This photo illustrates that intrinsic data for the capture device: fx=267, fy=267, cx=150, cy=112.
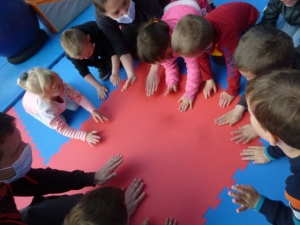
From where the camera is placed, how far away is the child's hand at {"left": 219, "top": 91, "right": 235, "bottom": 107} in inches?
57.3

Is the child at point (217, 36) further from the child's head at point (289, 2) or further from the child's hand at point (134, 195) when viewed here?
the child's hand at point (134, 195)

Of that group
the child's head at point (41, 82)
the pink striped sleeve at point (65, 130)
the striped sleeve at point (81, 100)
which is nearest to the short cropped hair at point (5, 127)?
the child's head at point (41, 82)

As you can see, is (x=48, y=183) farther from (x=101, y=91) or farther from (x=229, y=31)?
(x=229, y=31)

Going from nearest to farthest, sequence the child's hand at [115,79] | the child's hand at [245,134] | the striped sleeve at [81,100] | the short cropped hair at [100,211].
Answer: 1. the short cropped hair at [100,211]
2. the child's hand at [245,134]
3. the striped sleeve at [81,100]
4. the child's hand at [115,79]

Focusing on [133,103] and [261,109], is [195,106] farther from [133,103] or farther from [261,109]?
[261,109]

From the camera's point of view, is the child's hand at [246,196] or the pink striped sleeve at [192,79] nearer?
the child's hand at [246,196]

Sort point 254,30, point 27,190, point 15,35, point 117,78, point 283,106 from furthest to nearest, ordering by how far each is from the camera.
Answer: point 15,35 → point 117,78 → point 27,190 → point 254,30 → point 283,106

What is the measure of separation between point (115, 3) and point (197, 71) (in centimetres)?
58

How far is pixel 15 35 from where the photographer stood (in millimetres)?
2355

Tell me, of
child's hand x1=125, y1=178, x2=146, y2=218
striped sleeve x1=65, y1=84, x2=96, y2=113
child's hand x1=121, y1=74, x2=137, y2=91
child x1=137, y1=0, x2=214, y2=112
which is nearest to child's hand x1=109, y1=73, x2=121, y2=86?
child's hand x1=121, y1=74, x2=137, y2=91

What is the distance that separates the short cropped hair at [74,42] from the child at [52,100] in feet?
0.60

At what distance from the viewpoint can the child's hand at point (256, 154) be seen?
1224mm

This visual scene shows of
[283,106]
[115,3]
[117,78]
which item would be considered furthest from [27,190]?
[283,106]

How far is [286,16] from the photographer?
147 centimetres
